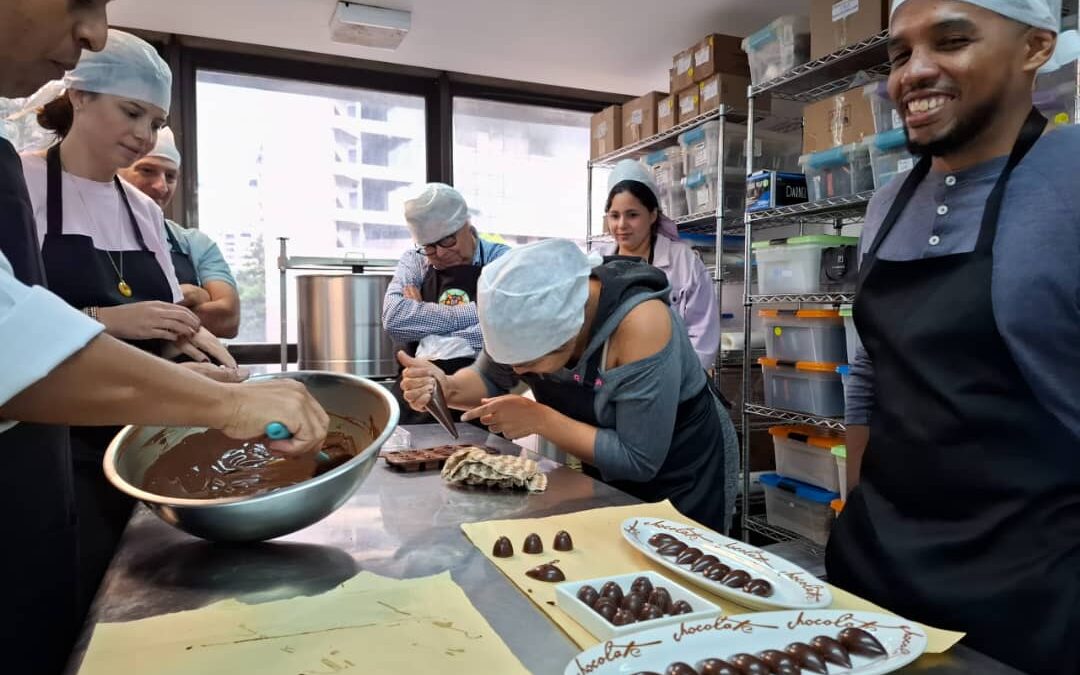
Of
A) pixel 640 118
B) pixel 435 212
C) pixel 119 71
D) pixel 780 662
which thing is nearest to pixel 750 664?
pixel 780 662

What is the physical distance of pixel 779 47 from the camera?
3.50 metres

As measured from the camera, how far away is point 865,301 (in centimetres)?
131

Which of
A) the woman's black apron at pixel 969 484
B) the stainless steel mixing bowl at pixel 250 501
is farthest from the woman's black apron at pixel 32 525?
the woman's black apron at pixel 969 484

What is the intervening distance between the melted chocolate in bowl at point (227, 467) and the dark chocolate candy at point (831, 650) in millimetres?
873

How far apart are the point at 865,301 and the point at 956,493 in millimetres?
382

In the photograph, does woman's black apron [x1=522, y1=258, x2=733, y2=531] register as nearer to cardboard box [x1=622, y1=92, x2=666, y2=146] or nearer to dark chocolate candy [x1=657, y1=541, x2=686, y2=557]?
dark chocolate candy [x1=657, y1=541, x2=686, y2=557]

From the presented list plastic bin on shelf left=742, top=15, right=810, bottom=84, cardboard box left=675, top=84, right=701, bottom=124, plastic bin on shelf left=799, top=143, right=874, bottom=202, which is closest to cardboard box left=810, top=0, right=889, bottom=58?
plastic bin on shelf left=742, top=15, right=810, bottom=84

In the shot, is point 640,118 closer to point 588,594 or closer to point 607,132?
point 607,132

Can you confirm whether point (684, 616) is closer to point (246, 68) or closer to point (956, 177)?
point (956, 177)

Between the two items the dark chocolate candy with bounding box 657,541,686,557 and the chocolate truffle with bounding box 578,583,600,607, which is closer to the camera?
the chocolate truffle with bounding box 578,583,600,607

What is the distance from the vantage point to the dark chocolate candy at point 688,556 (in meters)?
1.06

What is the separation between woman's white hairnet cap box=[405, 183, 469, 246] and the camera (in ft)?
9.87

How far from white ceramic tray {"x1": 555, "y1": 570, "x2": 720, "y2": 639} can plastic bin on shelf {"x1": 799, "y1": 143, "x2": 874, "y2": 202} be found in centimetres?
259

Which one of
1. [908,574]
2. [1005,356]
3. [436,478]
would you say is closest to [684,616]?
[908,574]
